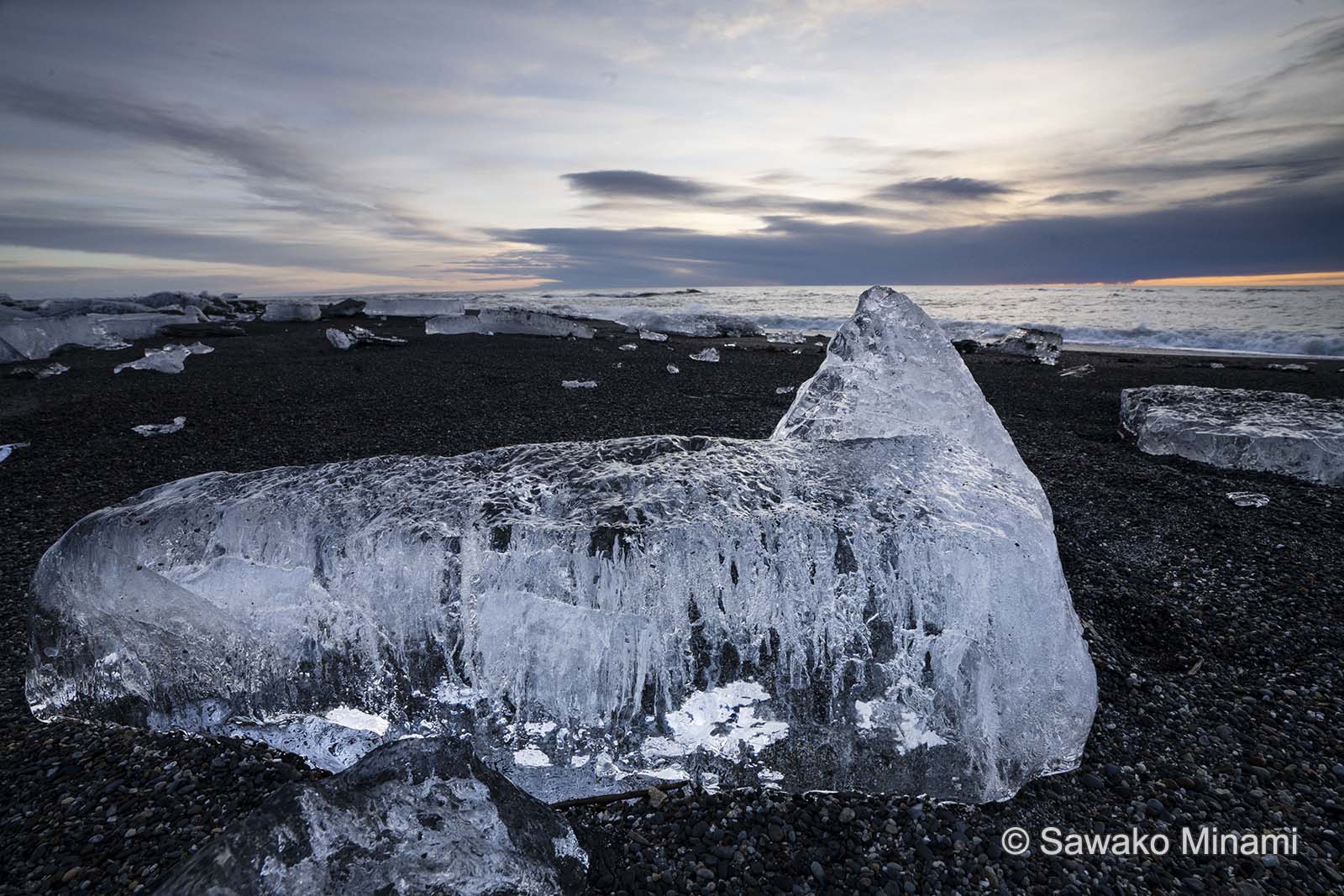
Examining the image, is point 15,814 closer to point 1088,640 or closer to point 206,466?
point 206,466

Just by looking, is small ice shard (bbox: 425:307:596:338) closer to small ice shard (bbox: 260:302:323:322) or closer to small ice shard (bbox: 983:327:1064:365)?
small ice shard (bbox: 260:302:323:322)

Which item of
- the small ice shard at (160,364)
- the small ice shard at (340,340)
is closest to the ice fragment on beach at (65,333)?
the small ice shard at (160,364)

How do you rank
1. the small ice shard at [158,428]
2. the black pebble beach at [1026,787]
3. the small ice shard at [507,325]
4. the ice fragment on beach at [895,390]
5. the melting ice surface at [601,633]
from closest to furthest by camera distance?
the black pebble beach at [1026,787] → the melting ice surface at [601,633] → the ice fragment on beach at [895,390] → the small ice shard at [158,428] → the small ice shard at [507,325]

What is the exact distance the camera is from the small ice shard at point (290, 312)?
18594 millimetres

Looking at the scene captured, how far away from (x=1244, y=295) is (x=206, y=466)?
37545mm

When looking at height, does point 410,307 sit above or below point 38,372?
above

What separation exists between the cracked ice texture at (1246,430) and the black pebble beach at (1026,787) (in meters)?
0.18

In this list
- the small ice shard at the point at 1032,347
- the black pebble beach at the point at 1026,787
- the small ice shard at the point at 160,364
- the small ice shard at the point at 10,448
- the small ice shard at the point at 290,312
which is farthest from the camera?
the small ice shard at the point at 290,312

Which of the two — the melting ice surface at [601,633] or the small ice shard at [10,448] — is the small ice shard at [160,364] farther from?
the melting ice surface at [601,633]

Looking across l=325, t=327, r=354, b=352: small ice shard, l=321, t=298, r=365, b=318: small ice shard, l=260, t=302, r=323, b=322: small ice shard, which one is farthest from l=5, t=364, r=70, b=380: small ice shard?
l=321, t=298, r=365, b=318: small ice shard

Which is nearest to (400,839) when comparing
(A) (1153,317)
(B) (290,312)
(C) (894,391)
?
(C) (894,391)

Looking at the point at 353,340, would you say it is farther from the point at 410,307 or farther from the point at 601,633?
the point at 601,633

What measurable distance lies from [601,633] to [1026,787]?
4.60 feet

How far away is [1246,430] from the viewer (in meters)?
4.89
